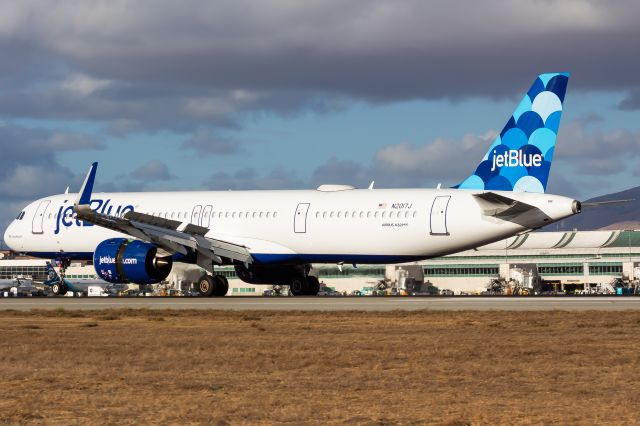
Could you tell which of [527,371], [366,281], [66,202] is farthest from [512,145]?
[366,281]

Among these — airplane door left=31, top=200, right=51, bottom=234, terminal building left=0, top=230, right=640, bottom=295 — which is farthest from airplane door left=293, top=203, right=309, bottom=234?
terminal building left=0, top=230, right=640, bottom=295

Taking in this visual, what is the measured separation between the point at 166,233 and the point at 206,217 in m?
3.98

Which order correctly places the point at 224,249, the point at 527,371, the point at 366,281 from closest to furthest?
the point at 527,371
the point at 224,249
the point at 366,281

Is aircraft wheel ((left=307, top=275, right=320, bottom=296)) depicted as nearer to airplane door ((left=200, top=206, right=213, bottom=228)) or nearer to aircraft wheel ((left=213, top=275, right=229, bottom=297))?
aircraft wheel ((left=213, top=275, right=229, bottom=297))

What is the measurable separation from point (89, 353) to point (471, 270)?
109 metres

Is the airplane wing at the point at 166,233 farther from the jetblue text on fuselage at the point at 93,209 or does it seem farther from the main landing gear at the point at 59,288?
the main landing gear at the point at 59,288

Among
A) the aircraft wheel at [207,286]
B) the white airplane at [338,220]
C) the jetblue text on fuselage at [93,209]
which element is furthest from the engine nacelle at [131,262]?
the jetblue text on fuselage at [93,209]

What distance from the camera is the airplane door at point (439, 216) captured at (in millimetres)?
42031

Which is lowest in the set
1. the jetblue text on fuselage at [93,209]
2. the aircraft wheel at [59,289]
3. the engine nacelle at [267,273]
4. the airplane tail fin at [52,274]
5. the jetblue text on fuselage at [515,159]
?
the aircraft wheel at [59,289]

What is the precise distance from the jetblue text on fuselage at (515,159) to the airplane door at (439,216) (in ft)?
8.32

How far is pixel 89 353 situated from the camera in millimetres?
19750

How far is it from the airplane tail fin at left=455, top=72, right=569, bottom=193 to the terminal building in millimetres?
64988

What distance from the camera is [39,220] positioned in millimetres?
51969

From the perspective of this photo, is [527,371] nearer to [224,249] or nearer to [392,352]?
[392,352]
